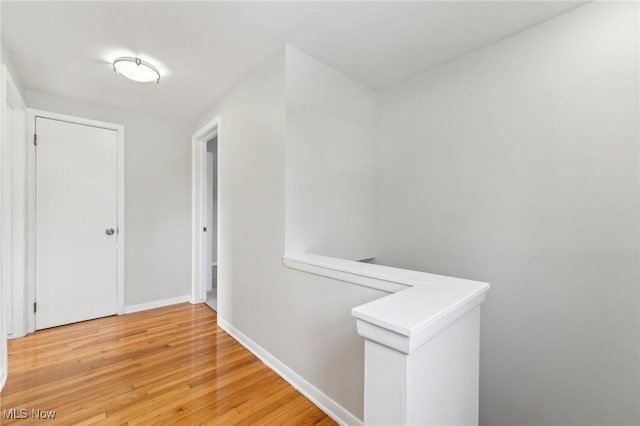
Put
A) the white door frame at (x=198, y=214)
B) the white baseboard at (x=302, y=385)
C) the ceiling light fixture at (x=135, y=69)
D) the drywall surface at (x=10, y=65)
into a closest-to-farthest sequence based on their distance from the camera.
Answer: the white baseboard at (x=302, y=385), the drywall surface at (x=10, y=65), the ceiling light fixture at (x=135, y=69), the white door frame at (x=198, y=214)

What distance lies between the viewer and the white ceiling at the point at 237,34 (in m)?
1.55

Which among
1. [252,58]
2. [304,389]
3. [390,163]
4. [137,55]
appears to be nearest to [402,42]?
[390,163]

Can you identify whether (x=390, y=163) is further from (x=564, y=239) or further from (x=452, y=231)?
(x=564, y=239)

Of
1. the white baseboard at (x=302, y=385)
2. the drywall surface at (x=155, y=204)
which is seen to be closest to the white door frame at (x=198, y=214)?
the drywall surface at (x=155, y=204)

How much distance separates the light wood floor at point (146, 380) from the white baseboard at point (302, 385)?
37 millimetres

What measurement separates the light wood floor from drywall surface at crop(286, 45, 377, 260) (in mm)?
969

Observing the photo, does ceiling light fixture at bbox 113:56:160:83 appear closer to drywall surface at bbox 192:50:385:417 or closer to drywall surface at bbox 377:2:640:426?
drywall surface at bbox 192:50:385:417

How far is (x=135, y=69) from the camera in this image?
207cm

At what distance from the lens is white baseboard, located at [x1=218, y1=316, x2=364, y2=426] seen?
58.9 inches

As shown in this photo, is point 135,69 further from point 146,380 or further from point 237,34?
point 146,380

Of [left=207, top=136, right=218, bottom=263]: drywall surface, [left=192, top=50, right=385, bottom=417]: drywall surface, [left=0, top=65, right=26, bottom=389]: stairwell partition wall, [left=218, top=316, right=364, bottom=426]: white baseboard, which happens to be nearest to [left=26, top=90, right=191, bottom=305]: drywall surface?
[left=207, top=136, right=218, bottom=263]: drywall surface

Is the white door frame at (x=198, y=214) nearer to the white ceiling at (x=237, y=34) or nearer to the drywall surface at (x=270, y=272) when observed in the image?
the drywall surface at (x=270, y=272)

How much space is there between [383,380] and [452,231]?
59.6 inches

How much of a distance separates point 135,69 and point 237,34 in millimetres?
934
